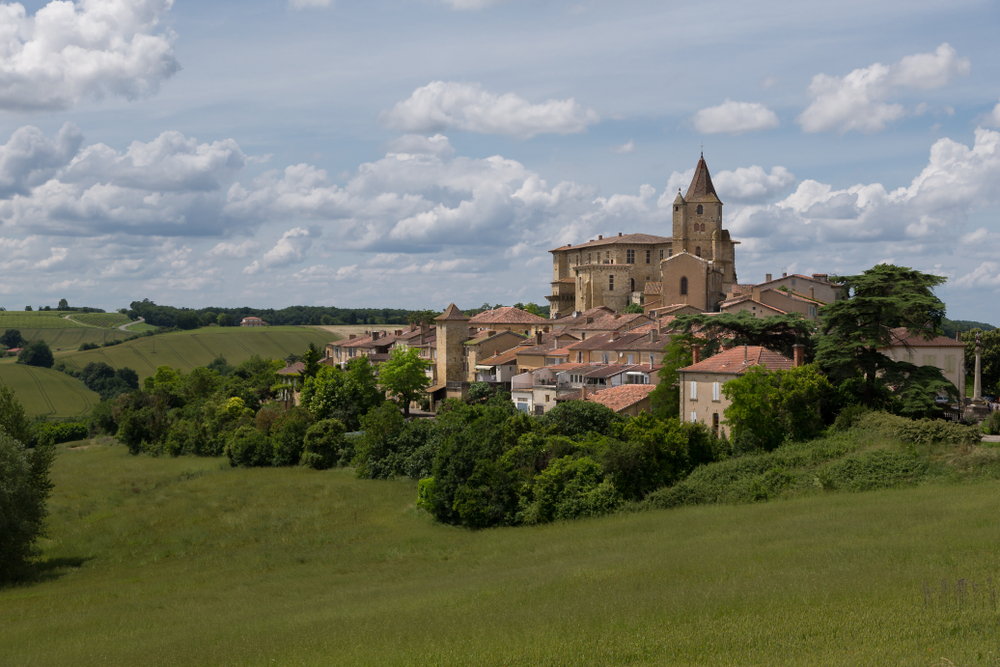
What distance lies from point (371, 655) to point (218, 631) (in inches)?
235

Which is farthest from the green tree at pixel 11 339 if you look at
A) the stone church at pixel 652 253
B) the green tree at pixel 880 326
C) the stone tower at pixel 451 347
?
the green tree at pixel 880 326

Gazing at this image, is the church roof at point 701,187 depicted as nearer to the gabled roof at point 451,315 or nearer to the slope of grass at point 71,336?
the gabled roof at point 451,315

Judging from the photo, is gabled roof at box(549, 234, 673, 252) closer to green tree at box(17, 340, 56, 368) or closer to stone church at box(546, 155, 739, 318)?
stone church at box(546, 155, 739, 318)

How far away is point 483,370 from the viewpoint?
70.0 m

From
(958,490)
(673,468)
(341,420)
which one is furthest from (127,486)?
(958,490)

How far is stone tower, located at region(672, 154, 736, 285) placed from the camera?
3735 inches

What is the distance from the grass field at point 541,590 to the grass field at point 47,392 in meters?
78.5

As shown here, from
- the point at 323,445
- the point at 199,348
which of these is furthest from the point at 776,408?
the point at 199,348

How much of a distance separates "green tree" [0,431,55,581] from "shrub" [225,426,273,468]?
28.3 metres

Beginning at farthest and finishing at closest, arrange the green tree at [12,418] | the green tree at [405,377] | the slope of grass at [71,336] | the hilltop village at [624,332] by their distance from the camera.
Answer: the slope of grass at [71,336]
the green tree at [405,377]
the hilltop village at [624,332]
the green tree at [12,418]

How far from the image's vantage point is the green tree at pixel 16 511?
94.8 feet

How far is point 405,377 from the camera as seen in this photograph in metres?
68.7

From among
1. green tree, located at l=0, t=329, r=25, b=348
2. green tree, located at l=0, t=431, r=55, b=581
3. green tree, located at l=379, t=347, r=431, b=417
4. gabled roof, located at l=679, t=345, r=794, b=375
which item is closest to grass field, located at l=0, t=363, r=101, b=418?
green tree, located at l=0, t=329, r=25, b=348

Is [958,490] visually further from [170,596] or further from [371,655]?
[170,596]
